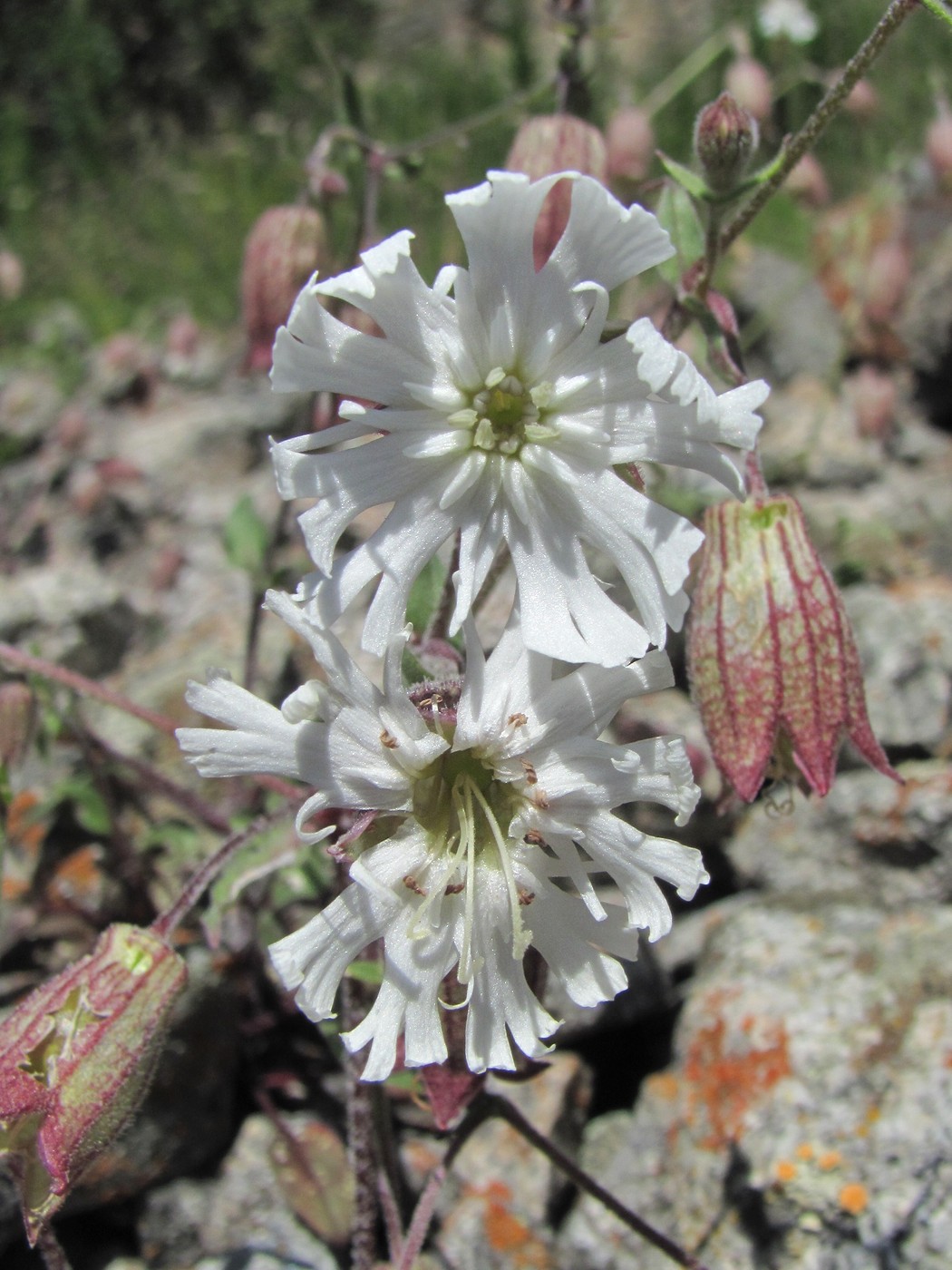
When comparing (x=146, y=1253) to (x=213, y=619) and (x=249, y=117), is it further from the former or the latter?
(x=249, y=117)

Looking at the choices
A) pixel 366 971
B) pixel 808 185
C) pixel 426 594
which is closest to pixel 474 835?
pixel 366 971

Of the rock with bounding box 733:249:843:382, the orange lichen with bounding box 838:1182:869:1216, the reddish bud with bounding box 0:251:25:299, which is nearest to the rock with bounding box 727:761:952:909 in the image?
the orange lichen with bounding box 838:1182:869:1216

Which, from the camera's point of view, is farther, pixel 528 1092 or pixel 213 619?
pixel 213 619

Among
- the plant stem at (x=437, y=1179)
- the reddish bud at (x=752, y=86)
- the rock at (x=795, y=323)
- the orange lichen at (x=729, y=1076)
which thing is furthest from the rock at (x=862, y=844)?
the reddish bud at (x=752, y=86)

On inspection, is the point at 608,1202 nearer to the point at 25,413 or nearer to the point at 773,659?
the point at 773,659

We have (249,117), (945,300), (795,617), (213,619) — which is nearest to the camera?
(795,617)

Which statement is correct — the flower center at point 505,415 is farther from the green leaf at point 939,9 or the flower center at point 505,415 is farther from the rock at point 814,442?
the rock at point 814,442

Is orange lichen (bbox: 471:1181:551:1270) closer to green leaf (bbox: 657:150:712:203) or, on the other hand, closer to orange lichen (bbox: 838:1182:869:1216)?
orange lichen (bbox: 838:1182:869:1216)

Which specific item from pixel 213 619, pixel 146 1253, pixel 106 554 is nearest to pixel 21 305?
pixel 106 554

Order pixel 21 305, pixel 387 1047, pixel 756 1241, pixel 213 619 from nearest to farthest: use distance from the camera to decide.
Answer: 1. pixel 387 1047
2. pixel 756 1241
3. pixel 213 619
4. pixel 21 305
